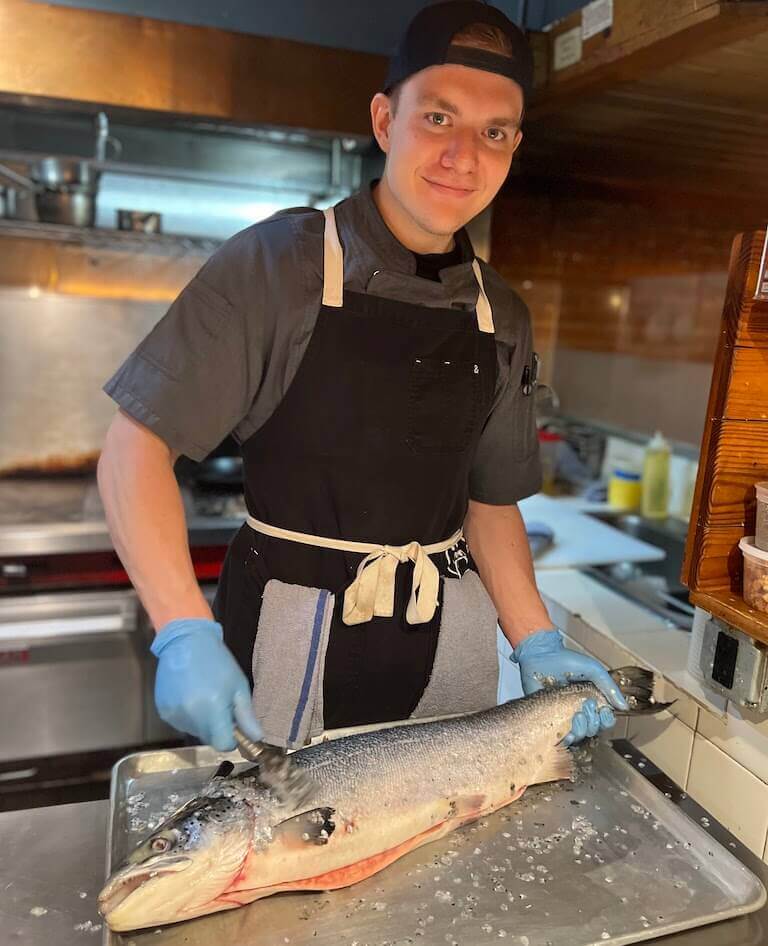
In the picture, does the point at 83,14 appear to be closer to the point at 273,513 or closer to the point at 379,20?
the point at 379,20

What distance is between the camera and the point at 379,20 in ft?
8.25

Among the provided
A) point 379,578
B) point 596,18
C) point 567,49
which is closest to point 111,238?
point 567,49

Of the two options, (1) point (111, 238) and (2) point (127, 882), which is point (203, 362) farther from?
(1) point (111, 238)

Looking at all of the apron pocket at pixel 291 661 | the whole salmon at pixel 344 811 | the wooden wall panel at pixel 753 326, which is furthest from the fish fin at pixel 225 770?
the wooden wall panel at pixel 753 326

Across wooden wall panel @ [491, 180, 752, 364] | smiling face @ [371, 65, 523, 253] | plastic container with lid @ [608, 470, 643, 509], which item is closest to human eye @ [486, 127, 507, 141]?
smiling face @ [371, 65, 523, 253]

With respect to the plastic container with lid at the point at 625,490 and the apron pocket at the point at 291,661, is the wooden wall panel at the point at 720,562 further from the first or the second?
the plastic container with lid at the point at 625,490

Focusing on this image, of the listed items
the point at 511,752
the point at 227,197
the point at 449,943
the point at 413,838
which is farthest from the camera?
the point at 227,197

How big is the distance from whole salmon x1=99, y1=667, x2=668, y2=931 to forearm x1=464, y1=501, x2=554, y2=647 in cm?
24

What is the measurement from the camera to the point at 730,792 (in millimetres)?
1281

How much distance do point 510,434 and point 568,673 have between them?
45 centimetres

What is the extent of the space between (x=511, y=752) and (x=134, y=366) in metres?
0.79

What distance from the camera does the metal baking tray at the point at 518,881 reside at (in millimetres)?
943

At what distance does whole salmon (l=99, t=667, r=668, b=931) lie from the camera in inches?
36.1

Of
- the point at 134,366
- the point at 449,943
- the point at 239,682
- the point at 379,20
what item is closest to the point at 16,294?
the point at 379,20
